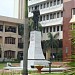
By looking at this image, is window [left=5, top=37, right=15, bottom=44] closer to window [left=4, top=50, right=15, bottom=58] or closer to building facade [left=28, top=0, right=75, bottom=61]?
window [left=4, top=50, right=15, bottom=58]

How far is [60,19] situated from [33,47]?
3065cm

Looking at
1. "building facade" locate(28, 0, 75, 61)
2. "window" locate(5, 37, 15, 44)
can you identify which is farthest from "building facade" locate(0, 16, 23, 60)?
"building facade" locate(28, 0, 75, 61)

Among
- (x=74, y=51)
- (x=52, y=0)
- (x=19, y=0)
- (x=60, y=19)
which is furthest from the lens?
(x=19, y=0)

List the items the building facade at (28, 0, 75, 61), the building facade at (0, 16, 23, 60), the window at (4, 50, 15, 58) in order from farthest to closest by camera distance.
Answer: the window at (4, 50, 15, 58)
the building facade at (0, 16, 23, 60)
the building facade at (28, 0, 75, 61)

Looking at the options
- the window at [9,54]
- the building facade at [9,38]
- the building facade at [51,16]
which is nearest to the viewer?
the building facade at [51,16]

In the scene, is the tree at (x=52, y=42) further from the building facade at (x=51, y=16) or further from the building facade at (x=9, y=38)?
the building facade at (x=9, y=38)

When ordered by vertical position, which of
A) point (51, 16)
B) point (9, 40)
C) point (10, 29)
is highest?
point (51, 16)

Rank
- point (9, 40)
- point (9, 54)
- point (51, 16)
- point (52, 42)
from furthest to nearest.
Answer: point (51, 16)
point (9, 40)
point (9, 54)
point (52, 42)

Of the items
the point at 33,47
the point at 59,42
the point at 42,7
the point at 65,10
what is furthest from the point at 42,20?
the point at 33,47

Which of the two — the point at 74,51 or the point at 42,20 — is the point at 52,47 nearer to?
the point at 42,20

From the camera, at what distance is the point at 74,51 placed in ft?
11.2

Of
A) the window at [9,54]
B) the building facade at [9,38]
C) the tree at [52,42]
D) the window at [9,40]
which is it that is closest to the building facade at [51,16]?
the tree at [52,42]

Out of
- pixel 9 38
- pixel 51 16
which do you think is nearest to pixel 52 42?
pixel 51 16

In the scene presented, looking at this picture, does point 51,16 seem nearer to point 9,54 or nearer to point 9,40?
point 9,40
